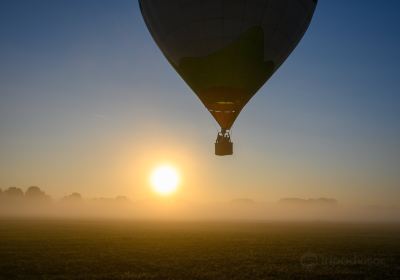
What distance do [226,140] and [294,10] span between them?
7719 mm

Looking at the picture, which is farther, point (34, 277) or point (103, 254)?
point (103, 254)

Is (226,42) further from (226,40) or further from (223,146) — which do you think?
(223,146)

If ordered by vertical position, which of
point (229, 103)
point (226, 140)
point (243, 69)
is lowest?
point (226, 140)

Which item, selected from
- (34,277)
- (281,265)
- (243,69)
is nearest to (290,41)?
(243,69)

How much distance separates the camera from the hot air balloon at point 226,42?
1991 cm

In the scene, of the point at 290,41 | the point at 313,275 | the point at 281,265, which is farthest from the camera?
the point at 281,265

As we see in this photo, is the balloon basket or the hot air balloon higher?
the hot air balloon

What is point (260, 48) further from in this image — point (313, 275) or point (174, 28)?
point (313, 275)

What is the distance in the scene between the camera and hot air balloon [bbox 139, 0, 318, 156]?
19.9 meters

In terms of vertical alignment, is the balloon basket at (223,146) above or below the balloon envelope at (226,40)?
below

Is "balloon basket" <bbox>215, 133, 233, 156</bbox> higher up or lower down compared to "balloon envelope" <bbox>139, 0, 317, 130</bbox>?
lower down

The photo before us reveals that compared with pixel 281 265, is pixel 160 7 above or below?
above

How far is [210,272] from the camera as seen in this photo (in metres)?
27.1

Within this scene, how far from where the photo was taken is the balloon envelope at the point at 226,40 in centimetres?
Answer: 1991
